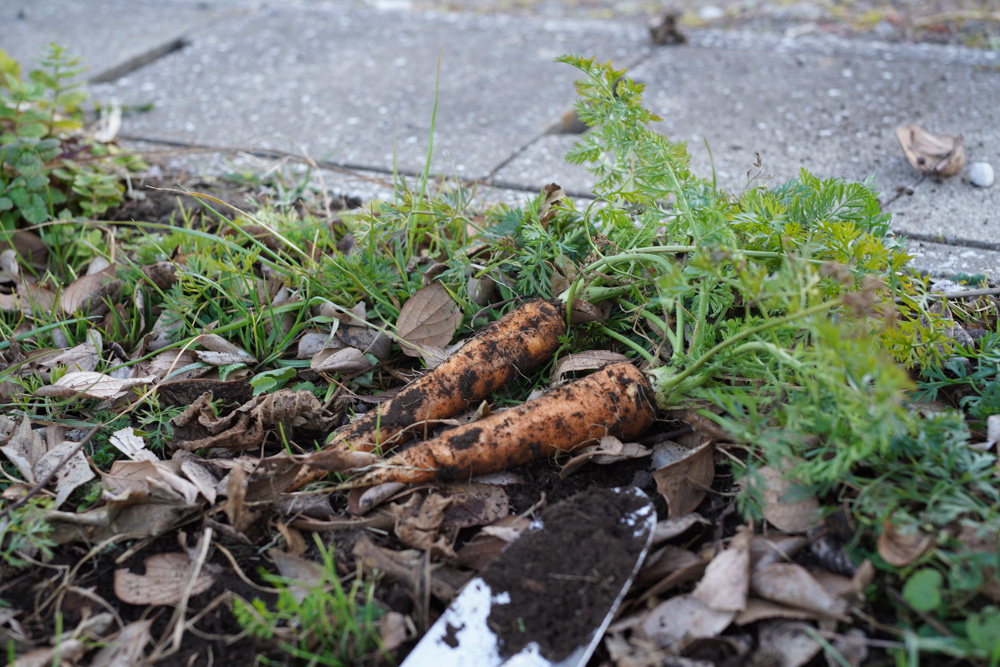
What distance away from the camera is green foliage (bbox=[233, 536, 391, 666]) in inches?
50.0

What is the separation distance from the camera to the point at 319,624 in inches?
50.8

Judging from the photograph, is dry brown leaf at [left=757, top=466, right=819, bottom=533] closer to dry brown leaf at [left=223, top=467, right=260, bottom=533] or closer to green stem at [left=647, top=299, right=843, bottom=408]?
green stem at [left=647, top=299, right=843, bottom=408]

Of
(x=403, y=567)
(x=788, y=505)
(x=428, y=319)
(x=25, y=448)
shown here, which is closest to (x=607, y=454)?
(x=788, y=505)

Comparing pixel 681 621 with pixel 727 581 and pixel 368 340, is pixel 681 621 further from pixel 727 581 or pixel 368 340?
pixel 368 340

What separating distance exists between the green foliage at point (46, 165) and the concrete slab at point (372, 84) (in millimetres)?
564

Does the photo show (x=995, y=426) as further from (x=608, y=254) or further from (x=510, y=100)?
(x=510, y=100)

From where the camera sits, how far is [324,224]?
2402 millimetres

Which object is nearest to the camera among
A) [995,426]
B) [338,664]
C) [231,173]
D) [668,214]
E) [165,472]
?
[338,664]

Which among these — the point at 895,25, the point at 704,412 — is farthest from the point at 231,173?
the point at 895,25

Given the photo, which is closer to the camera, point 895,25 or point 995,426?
point 995,426

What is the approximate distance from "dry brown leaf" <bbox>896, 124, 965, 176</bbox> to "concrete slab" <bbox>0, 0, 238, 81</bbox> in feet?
12.5

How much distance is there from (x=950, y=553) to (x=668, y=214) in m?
0.90

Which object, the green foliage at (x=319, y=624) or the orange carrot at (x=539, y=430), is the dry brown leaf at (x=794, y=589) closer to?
the orange carrot at (x=539, y=430)

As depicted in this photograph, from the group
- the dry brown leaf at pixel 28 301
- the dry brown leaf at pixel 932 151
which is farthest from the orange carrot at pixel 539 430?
the dry brown leaf at pixel 932 151
